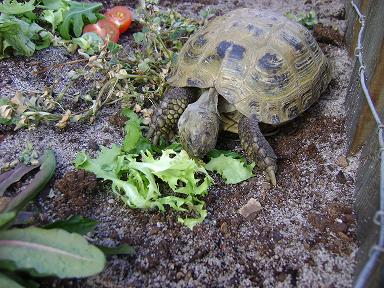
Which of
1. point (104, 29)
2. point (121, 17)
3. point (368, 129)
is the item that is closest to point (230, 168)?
point (368, 129)

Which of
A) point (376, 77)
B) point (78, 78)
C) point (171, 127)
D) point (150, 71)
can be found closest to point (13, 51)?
point (78, 78)

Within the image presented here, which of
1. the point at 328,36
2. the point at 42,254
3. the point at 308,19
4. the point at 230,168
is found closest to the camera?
the point at 42,254

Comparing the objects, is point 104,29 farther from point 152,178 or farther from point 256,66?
point 152,178

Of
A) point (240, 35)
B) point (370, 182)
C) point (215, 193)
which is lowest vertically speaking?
point (215, 193)

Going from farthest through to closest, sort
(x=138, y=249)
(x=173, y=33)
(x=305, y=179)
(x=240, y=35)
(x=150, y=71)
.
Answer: (x=173, y=33) → (x=150, y=71) → (x=240, y=35) → (x=305, y=179) → (x=138, y=249)

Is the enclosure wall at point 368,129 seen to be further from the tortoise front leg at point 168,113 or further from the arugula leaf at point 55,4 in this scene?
the arugula leaf at point 55,4

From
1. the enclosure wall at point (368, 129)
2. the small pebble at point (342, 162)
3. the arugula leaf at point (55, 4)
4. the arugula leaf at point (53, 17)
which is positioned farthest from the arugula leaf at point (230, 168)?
the arugula leaf at point (55, 4)

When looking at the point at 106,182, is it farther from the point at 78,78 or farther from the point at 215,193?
the point at 78,78
